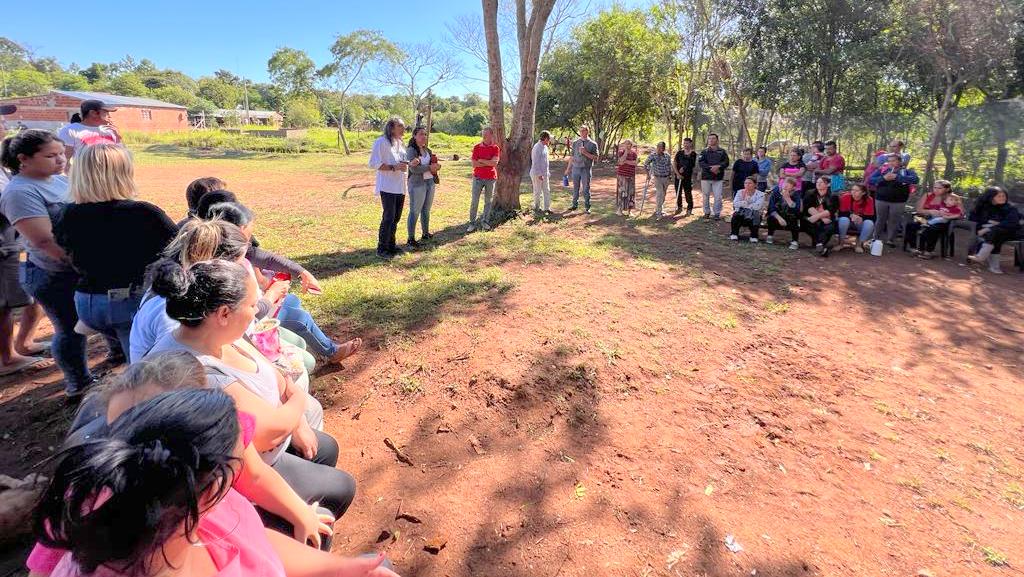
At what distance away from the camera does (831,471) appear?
298 cm

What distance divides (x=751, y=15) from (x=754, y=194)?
27.5 feet

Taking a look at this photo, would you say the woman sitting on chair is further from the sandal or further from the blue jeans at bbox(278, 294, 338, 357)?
the blue jeans at bbox(278, 294, 338, 357)

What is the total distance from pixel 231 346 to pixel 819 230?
26.8 ft

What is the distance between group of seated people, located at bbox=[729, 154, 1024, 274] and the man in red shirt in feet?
13.2

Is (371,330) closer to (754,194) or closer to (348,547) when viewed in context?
(348,547)

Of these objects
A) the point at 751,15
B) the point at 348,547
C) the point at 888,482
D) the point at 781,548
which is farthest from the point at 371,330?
the point at 751,15

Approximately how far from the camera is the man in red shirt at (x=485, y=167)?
7.87 meters

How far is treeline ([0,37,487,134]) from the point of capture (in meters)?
44.7

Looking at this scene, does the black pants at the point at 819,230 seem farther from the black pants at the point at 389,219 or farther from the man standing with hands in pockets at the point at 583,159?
the black pants at the point at 389,219

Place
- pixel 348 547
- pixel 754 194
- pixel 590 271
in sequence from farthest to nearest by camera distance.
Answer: pixel 754 194 < pixel 590 271 < pixel 348 547

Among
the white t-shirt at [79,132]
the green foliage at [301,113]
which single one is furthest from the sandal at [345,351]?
the green foliage at [301,113]

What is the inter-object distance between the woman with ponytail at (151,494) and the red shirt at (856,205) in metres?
9.01

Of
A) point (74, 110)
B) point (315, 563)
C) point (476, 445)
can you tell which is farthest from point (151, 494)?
point (74, 110)

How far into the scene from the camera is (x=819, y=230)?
768 cm
